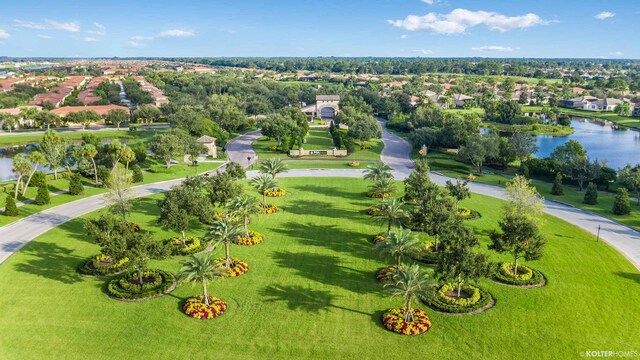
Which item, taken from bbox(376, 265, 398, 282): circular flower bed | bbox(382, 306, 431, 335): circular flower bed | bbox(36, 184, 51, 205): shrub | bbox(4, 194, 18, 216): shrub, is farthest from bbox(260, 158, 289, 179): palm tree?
bbox(382, 306, 431, 335): circular flower bed

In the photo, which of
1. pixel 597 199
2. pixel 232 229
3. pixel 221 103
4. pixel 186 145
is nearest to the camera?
pixel 232 229

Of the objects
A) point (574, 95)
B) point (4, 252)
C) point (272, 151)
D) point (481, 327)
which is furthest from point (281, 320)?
point (574, 95)

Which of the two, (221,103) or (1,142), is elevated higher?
(221,103)

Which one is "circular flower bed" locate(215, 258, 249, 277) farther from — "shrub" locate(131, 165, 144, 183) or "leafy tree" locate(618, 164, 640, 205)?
"leafy tree" locate(618, 164, 640, 205)

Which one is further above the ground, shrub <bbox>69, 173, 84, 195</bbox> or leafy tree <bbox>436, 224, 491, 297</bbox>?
leafy tree <bbox>436, 224, 491, 297</bbox>

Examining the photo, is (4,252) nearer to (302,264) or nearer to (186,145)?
(302,264)

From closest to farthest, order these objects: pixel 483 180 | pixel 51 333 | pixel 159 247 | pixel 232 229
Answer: pixel 51 333
pixel 159 247
pixel 232 229
pixel 483 180
